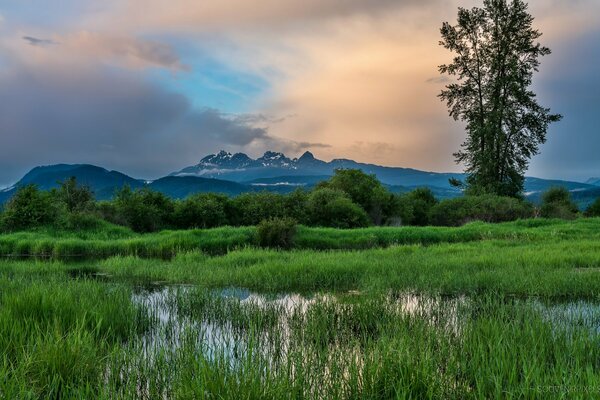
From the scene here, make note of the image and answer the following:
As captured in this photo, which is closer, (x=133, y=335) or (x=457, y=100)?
(x=133, y=335)

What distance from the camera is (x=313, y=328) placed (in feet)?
24.0

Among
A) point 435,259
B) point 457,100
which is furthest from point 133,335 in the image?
point 457,100

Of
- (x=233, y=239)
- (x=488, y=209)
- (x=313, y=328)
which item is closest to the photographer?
(x=313, y=328)

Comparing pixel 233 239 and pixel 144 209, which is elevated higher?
pixel 144 209

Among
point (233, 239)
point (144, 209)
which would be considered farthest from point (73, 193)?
point (233, 239)

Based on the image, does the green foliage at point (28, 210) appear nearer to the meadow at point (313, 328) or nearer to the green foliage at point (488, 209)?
the meadow at point (313, 328)

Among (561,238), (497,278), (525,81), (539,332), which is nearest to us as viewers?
(539,332)

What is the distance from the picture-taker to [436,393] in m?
4.68

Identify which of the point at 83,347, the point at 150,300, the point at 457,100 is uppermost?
the point at 457,100

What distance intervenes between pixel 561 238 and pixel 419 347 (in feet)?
72.1

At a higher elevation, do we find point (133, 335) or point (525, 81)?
point (525, 81)

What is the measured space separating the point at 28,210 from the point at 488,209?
36418 mm

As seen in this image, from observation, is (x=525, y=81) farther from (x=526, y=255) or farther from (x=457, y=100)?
(x=526, y=255)

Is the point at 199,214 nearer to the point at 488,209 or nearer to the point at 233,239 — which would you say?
the point at 233,239
